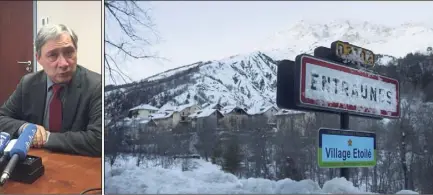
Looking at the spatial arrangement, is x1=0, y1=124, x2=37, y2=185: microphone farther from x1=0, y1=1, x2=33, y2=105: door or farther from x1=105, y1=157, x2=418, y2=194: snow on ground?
x1=105, y1=157, x2=418, y2=194: snow on ground

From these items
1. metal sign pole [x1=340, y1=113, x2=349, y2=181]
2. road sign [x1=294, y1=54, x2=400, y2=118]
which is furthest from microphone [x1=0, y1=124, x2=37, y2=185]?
metal sign pole [x1=340, y1=113, x2=349, y2=181]

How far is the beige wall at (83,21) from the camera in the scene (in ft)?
6.90

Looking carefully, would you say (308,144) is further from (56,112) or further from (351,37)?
(56,112)

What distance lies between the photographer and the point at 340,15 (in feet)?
7.17

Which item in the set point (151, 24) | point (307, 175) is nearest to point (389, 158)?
point (307, 175)

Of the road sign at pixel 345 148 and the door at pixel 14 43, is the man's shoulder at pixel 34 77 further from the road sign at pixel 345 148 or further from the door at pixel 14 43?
the road sign at pixel 345 148

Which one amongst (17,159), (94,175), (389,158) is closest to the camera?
(17,159)

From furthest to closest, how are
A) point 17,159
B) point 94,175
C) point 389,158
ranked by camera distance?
point 389,158 < point 94,175 < point 17,159

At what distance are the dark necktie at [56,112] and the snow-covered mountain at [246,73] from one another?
35 centimetres

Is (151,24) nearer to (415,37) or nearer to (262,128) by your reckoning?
(262,128)

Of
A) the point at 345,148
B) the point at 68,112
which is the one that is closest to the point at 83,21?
the point at 68,112

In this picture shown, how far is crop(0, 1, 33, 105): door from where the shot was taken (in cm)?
210

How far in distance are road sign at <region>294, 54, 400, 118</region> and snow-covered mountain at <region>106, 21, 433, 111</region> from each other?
0.12 m

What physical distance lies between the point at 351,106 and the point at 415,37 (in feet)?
1.82
